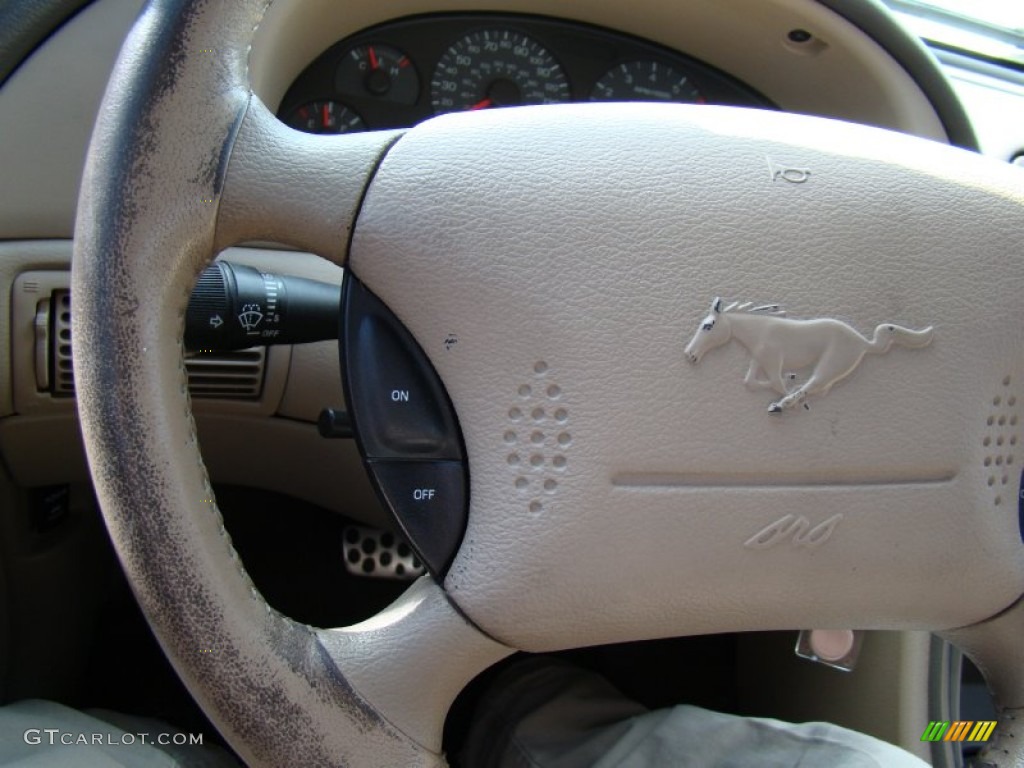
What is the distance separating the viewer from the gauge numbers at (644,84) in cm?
142

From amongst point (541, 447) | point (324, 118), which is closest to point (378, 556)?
point (324, 118)

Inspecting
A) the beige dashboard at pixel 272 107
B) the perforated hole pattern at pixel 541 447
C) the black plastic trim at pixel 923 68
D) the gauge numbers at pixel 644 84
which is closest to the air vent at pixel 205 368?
the beige dashboard at pixel 272 107

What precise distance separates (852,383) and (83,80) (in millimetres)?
874

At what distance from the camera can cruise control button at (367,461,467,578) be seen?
0.75 metres

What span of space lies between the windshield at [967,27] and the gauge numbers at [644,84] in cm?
62

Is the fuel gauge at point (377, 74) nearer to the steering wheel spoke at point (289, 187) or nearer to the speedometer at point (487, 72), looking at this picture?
the speedometer at point (487, 72)

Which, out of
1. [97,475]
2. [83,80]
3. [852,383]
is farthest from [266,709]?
[83,80]

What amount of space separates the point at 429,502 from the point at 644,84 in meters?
0.90

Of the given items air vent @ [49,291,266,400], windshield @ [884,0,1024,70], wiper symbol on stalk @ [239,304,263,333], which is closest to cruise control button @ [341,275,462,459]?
wiper symbol on stalk @ [239,304,263,333]

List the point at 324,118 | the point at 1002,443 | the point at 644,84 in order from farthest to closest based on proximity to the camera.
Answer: the point at 644,84, the point at 324,118, the point at 1002,443

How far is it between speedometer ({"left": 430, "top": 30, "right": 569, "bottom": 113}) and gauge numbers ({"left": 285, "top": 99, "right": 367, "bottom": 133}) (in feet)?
0.38

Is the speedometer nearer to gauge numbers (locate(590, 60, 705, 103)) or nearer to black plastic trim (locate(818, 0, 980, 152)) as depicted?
gauge numbers (locate(590, 60, 705, 103))

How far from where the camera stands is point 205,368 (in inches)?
46.1

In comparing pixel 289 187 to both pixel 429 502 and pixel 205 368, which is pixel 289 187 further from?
pixel 205 368
